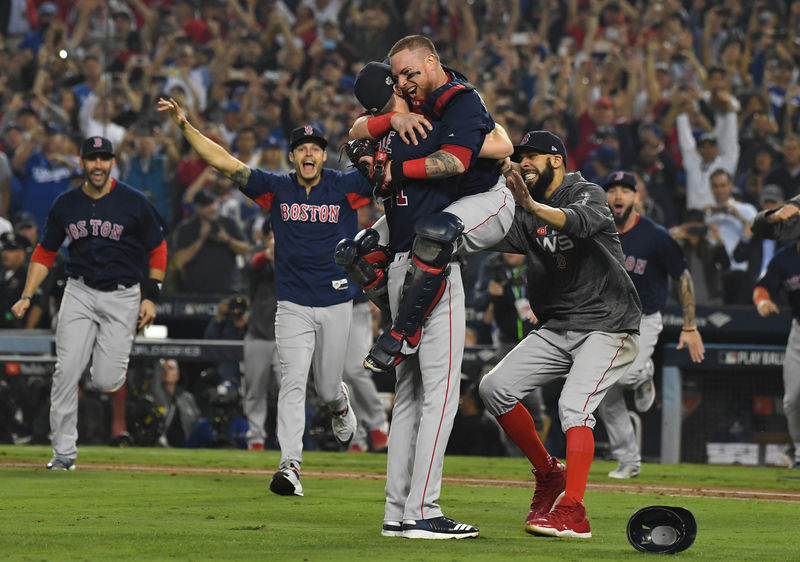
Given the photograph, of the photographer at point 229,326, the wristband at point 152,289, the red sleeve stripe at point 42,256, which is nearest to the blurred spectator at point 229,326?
the photographer at point 229,326

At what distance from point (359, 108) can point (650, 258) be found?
28.7 feet

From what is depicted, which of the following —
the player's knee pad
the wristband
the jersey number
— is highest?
the jersey number

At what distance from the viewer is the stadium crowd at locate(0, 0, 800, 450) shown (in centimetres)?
1495

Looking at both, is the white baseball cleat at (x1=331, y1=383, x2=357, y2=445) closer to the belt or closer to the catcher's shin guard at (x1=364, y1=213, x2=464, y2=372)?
the belt

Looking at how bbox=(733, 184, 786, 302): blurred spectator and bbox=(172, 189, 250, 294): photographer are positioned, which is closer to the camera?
bbox=(733, 184, 786, 302): blurred spectator

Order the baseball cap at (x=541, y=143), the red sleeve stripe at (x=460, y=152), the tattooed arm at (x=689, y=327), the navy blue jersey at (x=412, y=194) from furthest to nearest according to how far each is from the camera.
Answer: the tattooed arm at (x=689, y=327) → the baseball cap at (x=541, y=143) → the navy blue jersey at (x=412, y=194) → the red sleeve stripe at (x=460, y=152)

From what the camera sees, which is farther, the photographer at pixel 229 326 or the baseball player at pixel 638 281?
the photographer at pixel 229 326

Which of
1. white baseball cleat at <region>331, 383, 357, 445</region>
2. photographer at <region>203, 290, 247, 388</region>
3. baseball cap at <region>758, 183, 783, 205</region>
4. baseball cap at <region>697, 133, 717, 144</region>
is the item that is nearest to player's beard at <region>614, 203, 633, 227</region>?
white baseball cleat at <region>331, 383, 357, 445</region>

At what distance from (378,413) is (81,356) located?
3.60 metres

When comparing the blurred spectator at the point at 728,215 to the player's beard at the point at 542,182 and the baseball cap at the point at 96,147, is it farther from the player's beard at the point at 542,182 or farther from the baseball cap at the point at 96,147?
the player's beard at the point at 542,182

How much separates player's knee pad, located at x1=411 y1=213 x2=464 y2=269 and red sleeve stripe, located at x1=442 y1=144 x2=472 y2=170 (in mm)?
253

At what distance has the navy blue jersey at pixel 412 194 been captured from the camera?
5.85m

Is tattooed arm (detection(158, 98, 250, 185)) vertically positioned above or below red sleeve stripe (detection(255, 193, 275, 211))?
above

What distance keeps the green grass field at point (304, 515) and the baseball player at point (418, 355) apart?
170 millimetres
